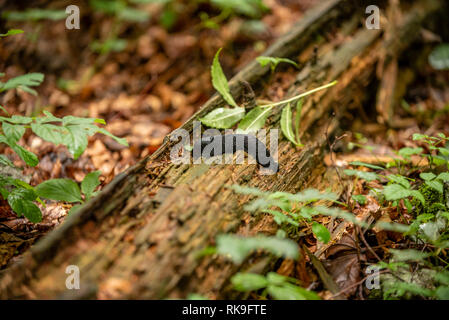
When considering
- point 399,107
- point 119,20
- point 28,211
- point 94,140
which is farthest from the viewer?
point 119,20

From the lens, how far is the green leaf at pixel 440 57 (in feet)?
13.8

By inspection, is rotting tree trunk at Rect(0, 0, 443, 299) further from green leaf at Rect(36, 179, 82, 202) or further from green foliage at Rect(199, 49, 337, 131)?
green leaf at Rect(36, 179, 82, 202)

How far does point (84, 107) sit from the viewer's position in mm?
4113

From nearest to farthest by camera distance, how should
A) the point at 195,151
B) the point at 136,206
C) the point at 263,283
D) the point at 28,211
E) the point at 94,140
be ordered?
the point at 263,283 < the point at 136,206 < the point at 28,211 < the point at 195,151 < the point at 94,140

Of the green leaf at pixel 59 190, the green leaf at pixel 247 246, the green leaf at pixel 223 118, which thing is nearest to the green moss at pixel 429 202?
the green leaf at pixel 247 246

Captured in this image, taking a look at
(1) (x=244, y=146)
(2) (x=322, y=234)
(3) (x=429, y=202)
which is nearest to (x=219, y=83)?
(1) (x=244, y=146)

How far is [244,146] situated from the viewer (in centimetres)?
230

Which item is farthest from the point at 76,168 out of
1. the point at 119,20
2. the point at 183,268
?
the point at 119,20

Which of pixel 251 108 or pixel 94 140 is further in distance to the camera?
pixel 94 140

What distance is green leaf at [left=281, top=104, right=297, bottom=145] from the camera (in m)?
2.47

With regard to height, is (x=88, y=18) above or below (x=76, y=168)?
above

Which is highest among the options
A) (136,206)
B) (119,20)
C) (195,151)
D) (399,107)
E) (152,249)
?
(119,20)

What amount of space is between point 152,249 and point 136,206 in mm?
308

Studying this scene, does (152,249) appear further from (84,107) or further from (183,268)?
(84,107)
